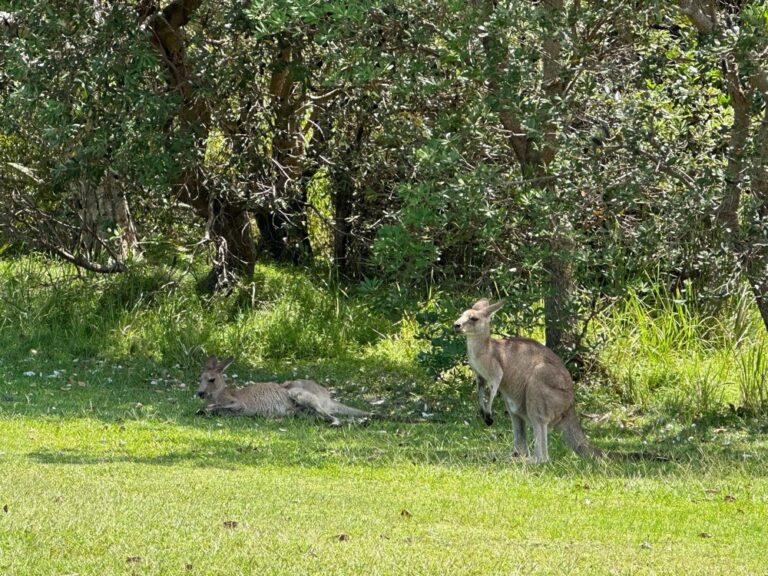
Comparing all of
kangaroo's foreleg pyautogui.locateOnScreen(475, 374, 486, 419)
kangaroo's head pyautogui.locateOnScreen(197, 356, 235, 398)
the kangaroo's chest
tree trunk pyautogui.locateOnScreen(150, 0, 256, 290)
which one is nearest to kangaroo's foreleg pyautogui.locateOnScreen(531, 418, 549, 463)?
the kangaroo's chest

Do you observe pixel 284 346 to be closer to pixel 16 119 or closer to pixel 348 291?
pixel 348 291

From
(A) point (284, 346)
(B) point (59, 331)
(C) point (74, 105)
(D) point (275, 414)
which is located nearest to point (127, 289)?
(B) point (59, 331)

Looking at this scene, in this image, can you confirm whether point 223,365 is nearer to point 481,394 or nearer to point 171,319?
point 171,319

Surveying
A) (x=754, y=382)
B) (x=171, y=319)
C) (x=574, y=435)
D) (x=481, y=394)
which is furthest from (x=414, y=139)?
(x=574, y=435)

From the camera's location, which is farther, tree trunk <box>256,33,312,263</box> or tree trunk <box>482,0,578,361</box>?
tree trunk <box>256,33,312,263</box>

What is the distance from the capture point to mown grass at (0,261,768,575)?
734cm

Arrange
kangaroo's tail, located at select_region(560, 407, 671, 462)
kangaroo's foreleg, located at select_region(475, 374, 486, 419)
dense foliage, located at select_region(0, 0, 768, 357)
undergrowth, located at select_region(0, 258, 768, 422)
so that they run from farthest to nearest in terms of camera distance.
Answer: undergrowth, located at select_region(0, 258, 768, 422)
dense foliage, located at select_region(0, 0, 768, 357)
kangaroo's foreleg, located at select_region(475, 374, 486, 419)
kangaroo's tail, located at select_region(560, 407, 671, 462)

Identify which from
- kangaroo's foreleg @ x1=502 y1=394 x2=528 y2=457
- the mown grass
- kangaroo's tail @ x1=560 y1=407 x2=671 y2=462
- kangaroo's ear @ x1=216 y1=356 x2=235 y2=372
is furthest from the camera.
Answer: kangaroo's ear @ x1=216 y1=356 x2=235 y2=372

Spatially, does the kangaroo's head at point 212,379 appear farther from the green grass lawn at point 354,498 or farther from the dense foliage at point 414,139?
the dense foliage at point 414,139

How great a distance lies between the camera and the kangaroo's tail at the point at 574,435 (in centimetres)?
1073

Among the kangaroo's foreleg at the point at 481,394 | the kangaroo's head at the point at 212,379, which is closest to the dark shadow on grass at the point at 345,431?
the kangaroo's head at the point at 212,379

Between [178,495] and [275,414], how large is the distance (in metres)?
4.47

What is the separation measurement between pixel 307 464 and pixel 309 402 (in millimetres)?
2658

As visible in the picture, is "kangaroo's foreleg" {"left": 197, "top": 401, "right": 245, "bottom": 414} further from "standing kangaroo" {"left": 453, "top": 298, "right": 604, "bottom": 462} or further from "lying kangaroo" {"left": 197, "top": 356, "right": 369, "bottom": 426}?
"standing kangaroo" {"left": 453, "top": 298, "right": 604, "bottom": 462}
